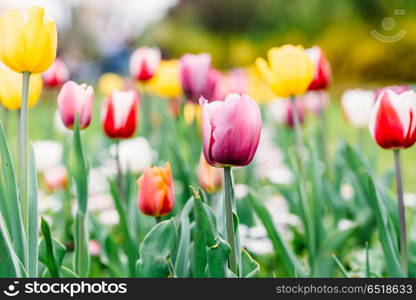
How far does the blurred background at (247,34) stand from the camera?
22.9ft

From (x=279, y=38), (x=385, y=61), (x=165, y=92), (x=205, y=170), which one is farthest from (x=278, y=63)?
(x=279, y=38)

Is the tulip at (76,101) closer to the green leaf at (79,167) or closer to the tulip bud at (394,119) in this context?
the green leaf at (79,167)

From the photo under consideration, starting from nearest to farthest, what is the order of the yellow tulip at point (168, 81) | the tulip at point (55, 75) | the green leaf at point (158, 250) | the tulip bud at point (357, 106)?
the green leaf at point (158, 250)
the tulip at point (55, 75)
the tulip bud at point (357, 106)
the yellow tulip at point (168, 81)

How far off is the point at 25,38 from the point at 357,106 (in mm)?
1210

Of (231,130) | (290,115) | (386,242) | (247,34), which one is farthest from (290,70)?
(247,34)

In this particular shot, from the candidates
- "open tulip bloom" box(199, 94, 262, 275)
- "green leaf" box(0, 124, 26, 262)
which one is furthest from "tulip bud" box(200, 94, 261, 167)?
"green leaf" box(0, 124, 26, 262)

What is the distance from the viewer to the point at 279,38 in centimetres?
896

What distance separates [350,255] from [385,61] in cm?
628

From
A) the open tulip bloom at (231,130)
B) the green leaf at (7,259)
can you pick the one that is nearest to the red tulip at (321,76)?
the open tulip bloom at (231,130)

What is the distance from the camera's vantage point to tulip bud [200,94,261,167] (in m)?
0.67

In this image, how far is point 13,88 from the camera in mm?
936

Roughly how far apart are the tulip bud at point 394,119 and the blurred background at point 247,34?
183 inches

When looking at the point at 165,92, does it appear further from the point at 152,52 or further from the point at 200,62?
the point at 200,62

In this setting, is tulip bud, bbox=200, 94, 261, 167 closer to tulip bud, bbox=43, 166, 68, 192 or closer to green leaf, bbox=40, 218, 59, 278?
green leaf, bbox=40, 218, 59, 278
